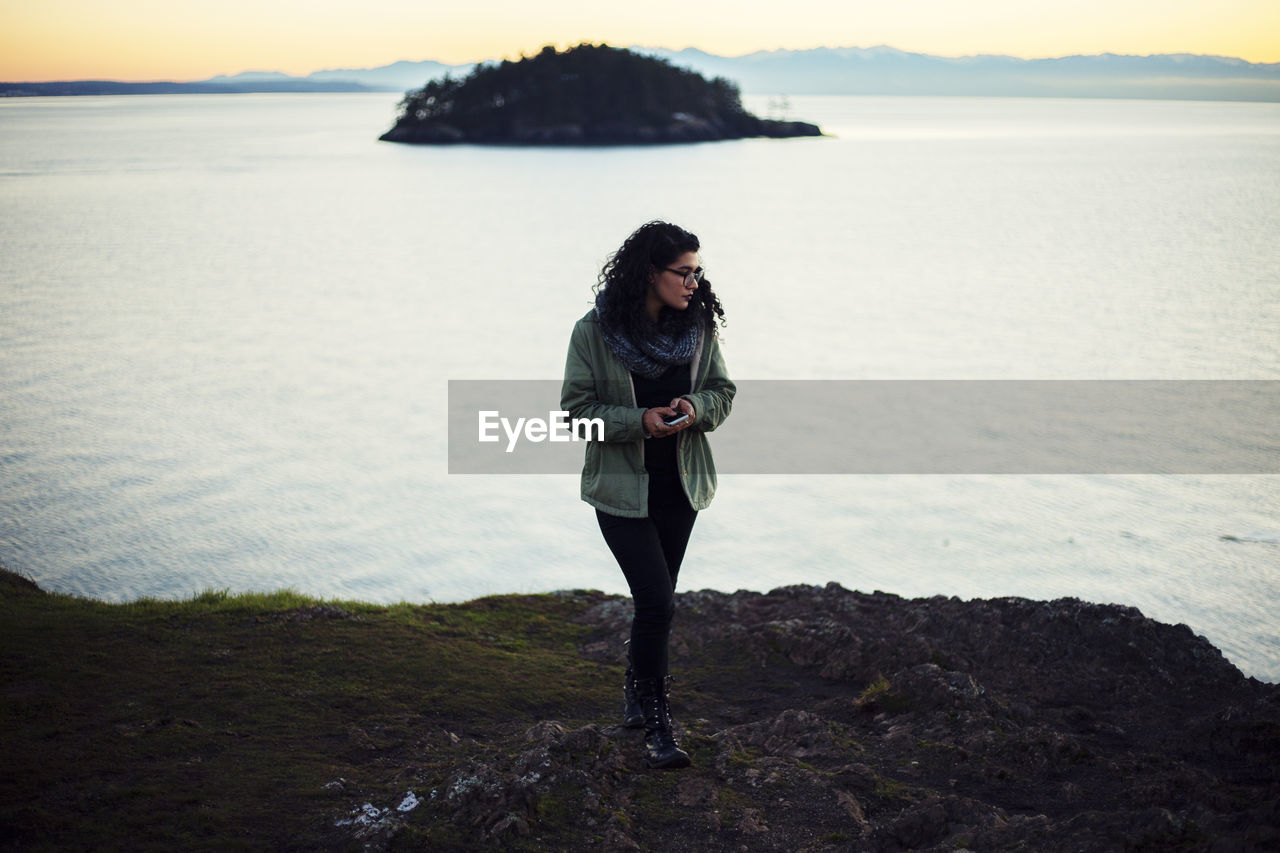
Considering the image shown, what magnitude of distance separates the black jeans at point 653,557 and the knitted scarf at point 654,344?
1.10 ft

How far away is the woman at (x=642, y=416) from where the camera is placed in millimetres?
2951

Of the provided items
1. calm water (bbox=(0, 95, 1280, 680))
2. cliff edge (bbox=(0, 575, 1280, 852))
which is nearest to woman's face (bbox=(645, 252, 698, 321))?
cliff edge (bbox=(0, 575, 1280, 852))

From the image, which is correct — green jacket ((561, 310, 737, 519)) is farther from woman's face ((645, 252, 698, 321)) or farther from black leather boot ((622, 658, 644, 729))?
black leather boot ((622, 658, 644, 729))

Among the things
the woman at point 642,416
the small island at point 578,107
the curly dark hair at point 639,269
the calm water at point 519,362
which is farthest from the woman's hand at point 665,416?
the small island at point 578,107

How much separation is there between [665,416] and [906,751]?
51.1 inches

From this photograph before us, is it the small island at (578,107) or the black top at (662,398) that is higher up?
the small island at (578,107)

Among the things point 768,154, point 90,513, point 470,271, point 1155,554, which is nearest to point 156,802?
point 90,513

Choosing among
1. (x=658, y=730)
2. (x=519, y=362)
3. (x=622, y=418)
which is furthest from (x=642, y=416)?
(x=519, y=362)

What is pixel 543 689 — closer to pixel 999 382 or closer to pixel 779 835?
pixel 779 835

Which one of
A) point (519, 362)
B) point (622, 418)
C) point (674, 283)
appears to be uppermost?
point (674, 283)

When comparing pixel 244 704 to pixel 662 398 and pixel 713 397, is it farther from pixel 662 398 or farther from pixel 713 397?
pixel 713 397

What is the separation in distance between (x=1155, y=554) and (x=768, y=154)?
5182 cm

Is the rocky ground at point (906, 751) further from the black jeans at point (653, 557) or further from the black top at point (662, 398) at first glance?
the black top at point (662, 398)

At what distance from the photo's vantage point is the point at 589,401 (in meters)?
3.04
